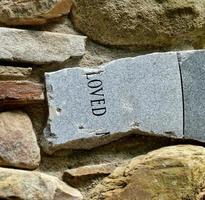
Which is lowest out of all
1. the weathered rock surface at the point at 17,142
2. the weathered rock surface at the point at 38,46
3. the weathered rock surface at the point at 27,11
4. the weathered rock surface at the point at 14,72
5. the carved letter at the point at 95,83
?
the weathered rock surface at the point at 17,142

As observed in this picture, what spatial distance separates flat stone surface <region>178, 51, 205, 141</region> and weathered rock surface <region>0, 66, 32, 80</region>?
34cm

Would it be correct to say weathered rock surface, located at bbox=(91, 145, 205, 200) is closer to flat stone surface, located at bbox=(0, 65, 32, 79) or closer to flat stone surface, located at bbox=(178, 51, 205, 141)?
flat stone surface, located at bbox=(178, 51, 205, 141)

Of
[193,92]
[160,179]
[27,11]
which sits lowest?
[160,179]

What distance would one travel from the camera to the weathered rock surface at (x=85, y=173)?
1130mm

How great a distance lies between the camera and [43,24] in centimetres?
118

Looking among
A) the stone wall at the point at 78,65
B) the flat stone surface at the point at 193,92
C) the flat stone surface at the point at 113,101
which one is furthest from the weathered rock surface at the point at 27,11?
the flat stone surface at the point at 193,92

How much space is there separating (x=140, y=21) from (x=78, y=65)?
168 mm

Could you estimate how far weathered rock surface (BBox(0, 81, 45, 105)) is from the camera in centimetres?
110

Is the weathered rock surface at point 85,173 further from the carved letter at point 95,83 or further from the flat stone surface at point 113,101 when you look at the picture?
the carved letter at point 95,83

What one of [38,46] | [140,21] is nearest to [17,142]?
[38,46]

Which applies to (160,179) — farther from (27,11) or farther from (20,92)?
(27,11)

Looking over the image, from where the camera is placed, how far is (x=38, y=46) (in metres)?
1.15

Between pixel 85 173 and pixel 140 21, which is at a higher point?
pixel 140 21

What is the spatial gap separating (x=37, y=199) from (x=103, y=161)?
0.19 metres
